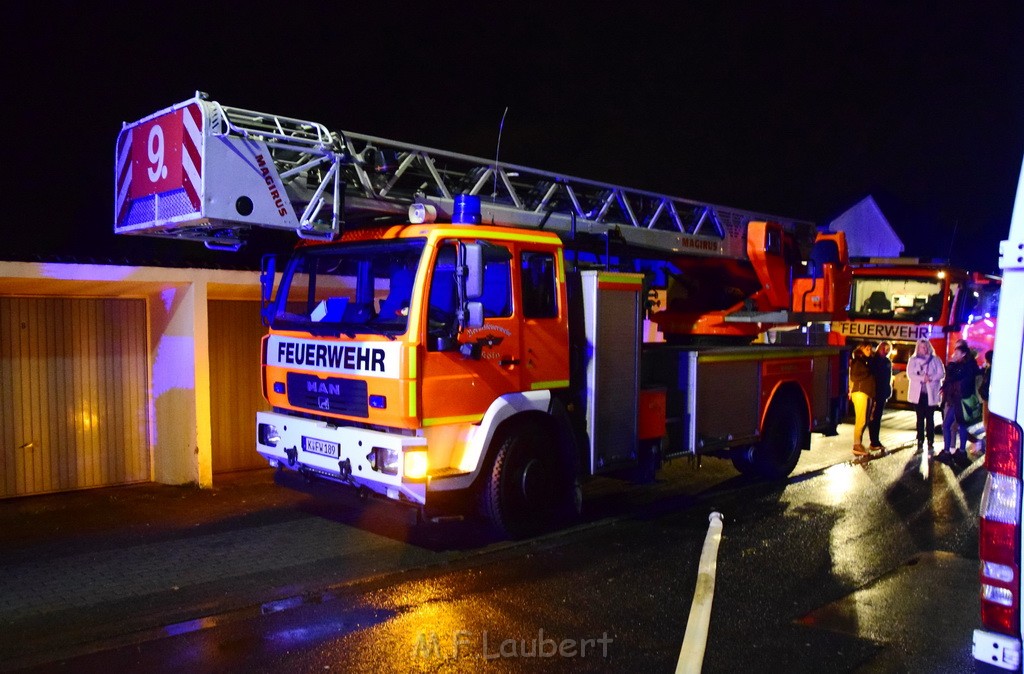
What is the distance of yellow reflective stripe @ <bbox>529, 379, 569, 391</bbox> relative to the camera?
6770 millimetres

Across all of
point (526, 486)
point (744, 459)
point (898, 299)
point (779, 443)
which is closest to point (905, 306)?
point (898, 299)

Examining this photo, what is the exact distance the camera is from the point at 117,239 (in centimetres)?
977

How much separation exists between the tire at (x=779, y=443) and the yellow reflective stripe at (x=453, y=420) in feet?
14.5

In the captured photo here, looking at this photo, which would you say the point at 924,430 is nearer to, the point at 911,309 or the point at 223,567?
the point at 911,309

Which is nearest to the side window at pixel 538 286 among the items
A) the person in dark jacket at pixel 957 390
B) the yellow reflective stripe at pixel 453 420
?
the yellow reflective stripe at pixel 453 420

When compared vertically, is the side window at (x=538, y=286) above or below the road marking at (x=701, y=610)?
above

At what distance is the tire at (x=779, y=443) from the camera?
372 inches

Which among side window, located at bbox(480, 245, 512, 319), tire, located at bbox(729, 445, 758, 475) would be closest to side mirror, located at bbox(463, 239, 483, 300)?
side window, located at bbox(480, 245, 512, 319)

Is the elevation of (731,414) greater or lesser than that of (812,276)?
lesser

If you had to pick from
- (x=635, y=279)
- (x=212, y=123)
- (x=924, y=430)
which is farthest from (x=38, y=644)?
(x=924, y=430)

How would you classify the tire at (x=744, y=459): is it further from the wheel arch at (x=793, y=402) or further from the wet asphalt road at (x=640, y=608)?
the wet asphalt road at (x=640, y=608)

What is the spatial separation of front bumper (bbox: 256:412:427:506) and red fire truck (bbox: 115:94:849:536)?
17 millimetres

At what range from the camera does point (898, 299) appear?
15648mm

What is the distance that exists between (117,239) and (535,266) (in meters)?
5.90
